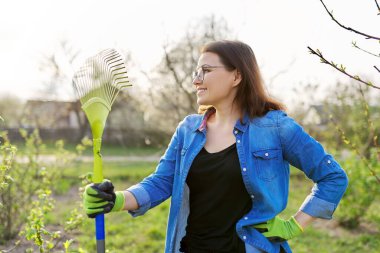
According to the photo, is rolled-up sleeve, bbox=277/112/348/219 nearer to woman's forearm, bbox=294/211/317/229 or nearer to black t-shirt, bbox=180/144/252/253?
woman's forearm, bbox=294/211/317/229

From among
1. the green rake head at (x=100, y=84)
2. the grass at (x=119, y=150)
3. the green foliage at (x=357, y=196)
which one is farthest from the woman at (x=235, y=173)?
the grass at (x=119, y=150)

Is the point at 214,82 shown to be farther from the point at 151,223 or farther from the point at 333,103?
the point at 333,103

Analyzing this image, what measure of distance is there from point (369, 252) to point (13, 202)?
12.3 ft

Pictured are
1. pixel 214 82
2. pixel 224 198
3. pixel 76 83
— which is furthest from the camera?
pixel 214 82

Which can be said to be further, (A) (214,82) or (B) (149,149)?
(B) (149,149)

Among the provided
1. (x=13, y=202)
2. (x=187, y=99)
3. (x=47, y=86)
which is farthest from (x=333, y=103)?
(x=47, y=86)

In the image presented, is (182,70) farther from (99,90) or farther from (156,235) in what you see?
(99,90)

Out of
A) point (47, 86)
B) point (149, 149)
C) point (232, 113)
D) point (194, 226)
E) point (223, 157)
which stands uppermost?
point (232, 113)

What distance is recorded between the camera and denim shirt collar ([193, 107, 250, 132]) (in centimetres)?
236

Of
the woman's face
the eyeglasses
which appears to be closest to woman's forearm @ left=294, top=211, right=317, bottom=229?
the woman's face

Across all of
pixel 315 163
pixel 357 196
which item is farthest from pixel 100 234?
pixel 357 196

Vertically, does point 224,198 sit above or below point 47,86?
above

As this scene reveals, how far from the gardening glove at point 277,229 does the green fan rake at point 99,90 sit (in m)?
0.68

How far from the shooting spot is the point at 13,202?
540cm
